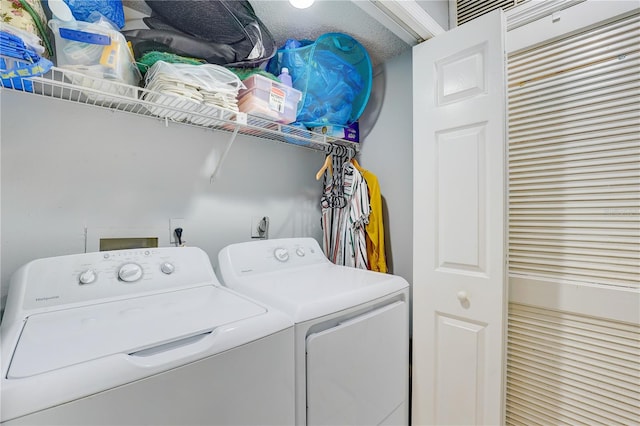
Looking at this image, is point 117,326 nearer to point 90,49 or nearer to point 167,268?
point 167,268

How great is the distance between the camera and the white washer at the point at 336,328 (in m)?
0.98

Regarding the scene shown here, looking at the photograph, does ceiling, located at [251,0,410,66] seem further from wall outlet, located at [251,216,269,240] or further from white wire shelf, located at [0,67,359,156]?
wall outlet, located at [251,216,269,240]

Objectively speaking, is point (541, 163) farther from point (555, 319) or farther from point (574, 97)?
point (555, 319)

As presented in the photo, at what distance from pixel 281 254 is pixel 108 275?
743mm

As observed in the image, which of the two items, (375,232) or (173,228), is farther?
(375,232)

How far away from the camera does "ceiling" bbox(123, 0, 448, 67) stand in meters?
1.45

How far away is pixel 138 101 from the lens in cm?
113

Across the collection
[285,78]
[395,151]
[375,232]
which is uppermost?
[285,78]

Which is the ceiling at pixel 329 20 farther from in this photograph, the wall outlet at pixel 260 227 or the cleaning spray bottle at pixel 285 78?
the wall outlet at pixel 260 227

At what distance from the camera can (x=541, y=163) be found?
50.3 inches

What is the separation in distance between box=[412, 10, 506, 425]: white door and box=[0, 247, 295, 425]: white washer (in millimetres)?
842

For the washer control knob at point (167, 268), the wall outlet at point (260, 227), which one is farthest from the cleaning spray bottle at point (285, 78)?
the washer control knob at point (167, 268)

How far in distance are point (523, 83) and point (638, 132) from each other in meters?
0.47

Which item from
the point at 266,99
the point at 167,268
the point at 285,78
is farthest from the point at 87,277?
the point at 285,78
